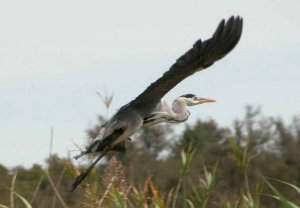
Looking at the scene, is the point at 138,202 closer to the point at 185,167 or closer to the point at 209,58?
the point at 185,167

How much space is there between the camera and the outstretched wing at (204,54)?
5.79 m

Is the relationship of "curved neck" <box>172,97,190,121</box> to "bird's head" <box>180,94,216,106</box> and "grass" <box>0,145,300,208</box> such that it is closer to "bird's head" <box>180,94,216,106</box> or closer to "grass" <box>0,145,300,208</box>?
"bird's head" <box>180,94,216,106</box>

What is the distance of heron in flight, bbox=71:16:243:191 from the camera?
5867mm

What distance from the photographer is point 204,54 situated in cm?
615

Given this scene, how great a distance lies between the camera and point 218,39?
5949 millimetres

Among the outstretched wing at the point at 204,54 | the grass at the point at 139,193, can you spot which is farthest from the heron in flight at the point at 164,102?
the grass at the point at 139,193

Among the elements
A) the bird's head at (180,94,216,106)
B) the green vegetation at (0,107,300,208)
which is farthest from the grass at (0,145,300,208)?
the bird's head at (180,94,216,106)

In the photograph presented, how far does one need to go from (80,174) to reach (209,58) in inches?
62.3

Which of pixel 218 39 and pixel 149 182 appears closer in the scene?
pixel 149 182

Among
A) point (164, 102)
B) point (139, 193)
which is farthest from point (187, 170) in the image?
point (164, 102)

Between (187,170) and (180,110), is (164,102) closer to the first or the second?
(180,110)


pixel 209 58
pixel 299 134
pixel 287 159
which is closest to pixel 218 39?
pixel 209 58

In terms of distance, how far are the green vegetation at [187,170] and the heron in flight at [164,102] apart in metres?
0.15

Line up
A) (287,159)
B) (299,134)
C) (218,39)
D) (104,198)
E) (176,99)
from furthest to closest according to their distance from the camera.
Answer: (299,134)
(287,159)
(176,99)
(218,39)
(104,198)
